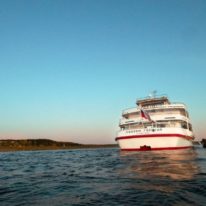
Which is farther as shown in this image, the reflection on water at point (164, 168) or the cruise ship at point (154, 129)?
the cruise ship at point (154, 129)

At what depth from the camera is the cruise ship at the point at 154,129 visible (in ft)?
135

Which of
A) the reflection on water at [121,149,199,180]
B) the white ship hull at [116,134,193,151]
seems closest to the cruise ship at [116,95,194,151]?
the white ship hull at [116,134,193,151]

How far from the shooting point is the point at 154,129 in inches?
1640

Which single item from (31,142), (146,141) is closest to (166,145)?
(146,141)

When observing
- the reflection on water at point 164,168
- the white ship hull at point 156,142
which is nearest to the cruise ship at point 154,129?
the white ship hull at point 156,142

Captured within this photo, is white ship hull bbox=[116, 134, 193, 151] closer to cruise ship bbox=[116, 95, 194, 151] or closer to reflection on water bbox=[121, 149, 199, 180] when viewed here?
cruise ship bbox=[116, 95, 194, 151]

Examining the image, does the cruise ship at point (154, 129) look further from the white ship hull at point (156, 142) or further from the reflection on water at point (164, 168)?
the reflection on water at point (164, 168)

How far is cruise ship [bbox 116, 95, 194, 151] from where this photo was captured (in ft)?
135

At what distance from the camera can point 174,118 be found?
44.5 metres

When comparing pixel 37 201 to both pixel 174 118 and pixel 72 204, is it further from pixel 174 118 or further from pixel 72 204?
pixel 174 118

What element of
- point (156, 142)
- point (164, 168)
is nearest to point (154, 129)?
point (156, 142)

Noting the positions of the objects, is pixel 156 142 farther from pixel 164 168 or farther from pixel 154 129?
pixel 164 168

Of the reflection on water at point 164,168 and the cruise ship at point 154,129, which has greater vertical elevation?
the cruise ship at point 154,129

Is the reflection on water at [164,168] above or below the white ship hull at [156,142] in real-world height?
below
